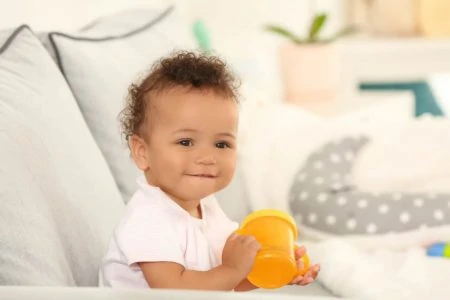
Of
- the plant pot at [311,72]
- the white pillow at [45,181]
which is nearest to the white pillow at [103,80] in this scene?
the white pillow at [45,181]

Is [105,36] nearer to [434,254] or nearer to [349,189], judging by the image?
[349,189]

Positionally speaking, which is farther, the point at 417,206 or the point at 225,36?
the point at 225,36

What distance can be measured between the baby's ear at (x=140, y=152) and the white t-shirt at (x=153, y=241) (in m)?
0.03

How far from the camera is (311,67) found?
121 inches

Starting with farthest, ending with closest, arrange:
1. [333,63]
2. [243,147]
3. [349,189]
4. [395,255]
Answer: [333,63] → [243,147] → [349,189] → [395,255]

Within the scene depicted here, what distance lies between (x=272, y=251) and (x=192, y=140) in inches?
6.6

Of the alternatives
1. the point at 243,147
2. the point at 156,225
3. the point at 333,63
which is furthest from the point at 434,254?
the point at 333,63

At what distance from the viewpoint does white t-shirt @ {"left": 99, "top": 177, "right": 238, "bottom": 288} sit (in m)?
1.09

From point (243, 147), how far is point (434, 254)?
0.51 metres

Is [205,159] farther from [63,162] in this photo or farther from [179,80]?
[63,162]

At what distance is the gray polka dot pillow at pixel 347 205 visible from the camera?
1784 millimetres

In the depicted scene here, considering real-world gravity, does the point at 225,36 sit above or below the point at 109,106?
above

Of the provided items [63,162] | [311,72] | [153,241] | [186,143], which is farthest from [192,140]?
[311,72]

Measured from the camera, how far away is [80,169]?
1.32 meters
